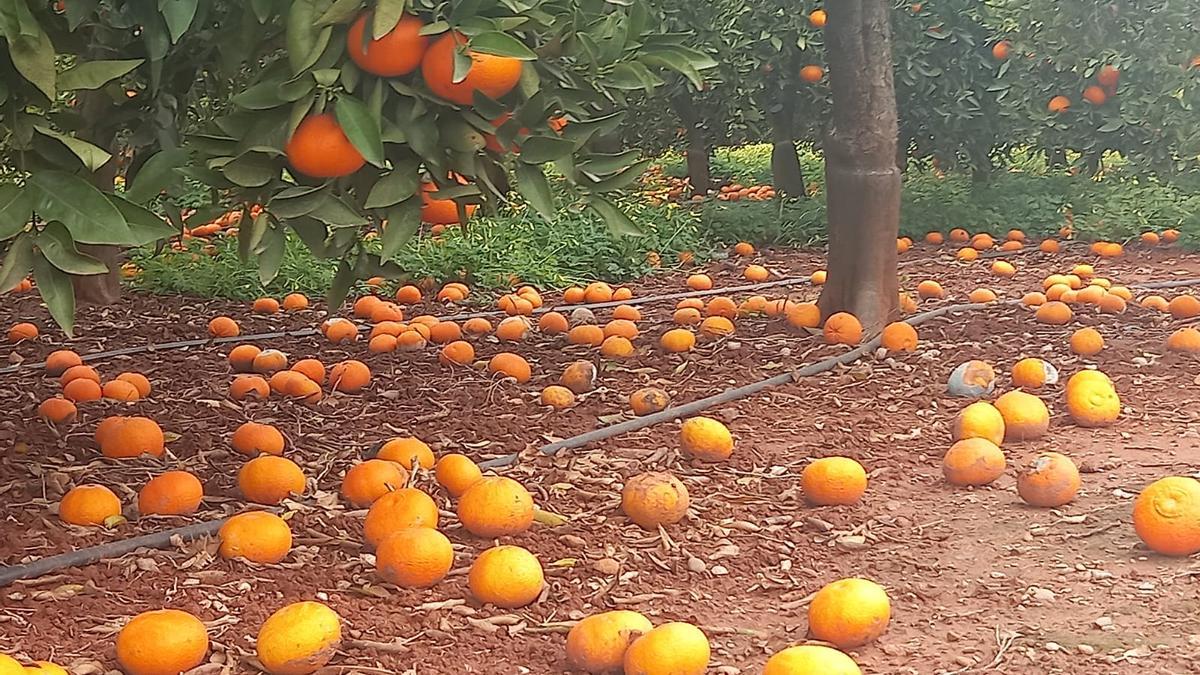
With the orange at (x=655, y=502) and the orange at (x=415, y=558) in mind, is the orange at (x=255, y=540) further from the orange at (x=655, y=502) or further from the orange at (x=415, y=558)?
the orange at (x=655, y=502)

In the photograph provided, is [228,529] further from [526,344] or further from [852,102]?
[852,102]

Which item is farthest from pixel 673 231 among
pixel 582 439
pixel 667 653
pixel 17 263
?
pixel 17 263

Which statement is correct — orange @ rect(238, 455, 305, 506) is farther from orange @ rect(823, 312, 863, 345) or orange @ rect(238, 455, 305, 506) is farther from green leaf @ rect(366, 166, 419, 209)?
orange @ rect(823, 312, 863, 345)

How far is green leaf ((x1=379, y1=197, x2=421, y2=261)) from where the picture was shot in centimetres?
227

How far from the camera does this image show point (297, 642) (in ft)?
7.42

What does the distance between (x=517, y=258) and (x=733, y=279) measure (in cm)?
148

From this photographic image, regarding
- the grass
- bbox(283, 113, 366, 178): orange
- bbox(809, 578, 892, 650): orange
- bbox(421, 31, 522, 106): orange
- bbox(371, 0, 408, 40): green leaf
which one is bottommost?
the grass

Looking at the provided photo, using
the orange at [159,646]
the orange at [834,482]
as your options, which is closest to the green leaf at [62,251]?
the orange at [159,646]

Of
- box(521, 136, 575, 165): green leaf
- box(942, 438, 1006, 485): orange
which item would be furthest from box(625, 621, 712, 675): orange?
box(942, 438, 1006, 485): orange

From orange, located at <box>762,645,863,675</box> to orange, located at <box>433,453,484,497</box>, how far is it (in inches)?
51.5

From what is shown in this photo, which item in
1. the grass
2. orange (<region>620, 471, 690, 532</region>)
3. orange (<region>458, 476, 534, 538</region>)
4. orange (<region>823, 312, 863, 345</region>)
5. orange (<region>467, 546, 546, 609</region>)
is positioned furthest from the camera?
the grass

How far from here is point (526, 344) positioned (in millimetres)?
5512

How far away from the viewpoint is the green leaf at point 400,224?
2.27 meters

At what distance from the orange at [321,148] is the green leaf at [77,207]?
0.37m
